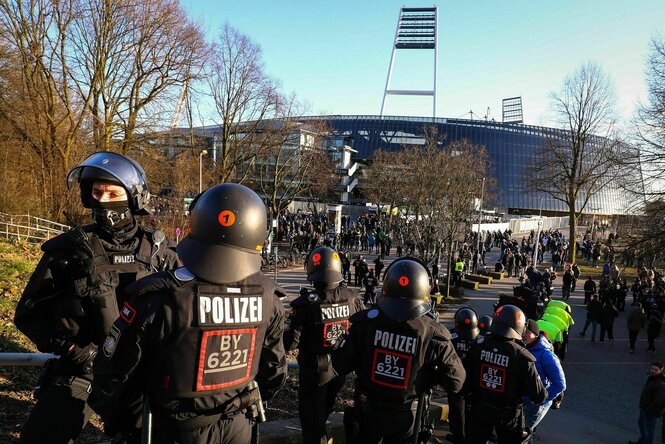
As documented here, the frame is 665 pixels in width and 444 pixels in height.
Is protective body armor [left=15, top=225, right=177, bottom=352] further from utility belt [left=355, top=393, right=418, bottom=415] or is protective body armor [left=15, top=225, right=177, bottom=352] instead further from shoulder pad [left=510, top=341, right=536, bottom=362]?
→ shoulder pad [left=510, top=341, right=536, bottom=362]

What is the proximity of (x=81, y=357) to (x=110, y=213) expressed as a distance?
1.00 metres

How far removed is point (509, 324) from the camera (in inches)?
170

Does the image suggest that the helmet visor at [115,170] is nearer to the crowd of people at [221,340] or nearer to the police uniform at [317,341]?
the crowd of people at [221,340]

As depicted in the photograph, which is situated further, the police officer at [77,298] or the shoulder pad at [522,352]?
the shoulder pad at [522,352]

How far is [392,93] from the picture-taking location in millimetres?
96562

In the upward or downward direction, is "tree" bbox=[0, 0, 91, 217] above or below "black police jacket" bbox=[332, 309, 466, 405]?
above

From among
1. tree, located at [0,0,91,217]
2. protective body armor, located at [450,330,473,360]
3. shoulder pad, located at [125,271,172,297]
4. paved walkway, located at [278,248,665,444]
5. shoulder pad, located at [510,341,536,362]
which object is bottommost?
paved walkway, located at [278,248,665,444]

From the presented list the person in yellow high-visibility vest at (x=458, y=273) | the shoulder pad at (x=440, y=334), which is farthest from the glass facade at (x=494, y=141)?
the shoulder pad at (x=440, y=334)

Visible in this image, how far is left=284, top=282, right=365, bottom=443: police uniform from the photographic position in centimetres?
420

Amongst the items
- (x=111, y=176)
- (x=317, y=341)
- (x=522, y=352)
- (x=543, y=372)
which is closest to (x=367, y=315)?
(x=317, y=341)

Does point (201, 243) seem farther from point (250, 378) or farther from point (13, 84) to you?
point (13, 84)

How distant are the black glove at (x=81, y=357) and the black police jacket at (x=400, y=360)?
1750 millimetres

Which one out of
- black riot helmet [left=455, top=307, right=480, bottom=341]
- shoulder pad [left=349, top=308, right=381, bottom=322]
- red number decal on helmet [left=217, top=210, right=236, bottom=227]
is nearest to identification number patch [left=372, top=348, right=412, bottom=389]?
shoulder pad [left=349, top=308, right=381, bottom=322]

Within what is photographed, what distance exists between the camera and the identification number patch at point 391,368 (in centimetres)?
332
